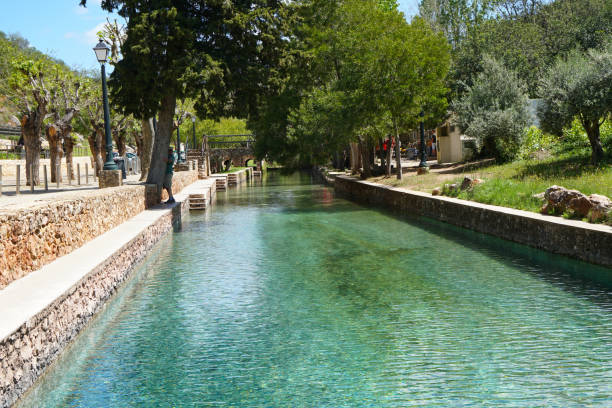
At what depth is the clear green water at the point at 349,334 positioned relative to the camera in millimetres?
5664

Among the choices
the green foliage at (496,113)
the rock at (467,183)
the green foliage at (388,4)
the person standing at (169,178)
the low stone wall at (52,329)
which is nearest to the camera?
the low stone wall at (52,329)

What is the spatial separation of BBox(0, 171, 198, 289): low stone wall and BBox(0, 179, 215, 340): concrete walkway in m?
0.14

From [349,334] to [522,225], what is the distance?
22.4 ft

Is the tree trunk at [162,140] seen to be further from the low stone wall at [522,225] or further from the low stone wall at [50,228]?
the low stone wall at [522,225]

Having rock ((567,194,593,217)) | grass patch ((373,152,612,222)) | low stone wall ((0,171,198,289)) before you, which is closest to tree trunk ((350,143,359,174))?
grass patch ((373,152,612,222))

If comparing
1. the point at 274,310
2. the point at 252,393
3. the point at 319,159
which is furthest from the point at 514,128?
the point at 252,393

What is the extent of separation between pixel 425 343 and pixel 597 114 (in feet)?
45.1

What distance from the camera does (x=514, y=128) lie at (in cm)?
2677

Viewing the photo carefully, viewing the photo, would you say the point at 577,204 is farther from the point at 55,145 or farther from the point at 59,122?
the point at 55,145

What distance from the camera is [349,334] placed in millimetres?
7414

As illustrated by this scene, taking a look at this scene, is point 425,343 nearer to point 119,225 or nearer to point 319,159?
point 119,225

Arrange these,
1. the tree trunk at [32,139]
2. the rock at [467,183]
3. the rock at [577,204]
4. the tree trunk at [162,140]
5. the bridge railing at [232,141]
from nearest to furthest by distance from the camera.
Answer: the rock at [577,204] → the rock at [467,183] → the tree trunk at [162,140] → the tree trunk at [32,139] → the bridge railing at [232,141]

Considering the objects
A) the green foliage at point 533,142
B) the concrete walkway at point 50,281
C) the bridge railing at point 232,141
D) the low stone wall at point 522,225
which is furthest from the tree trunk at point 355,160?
the bridge railing at point 232,141

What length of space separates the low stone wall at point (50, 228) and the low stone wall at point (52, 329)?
825 millimetres
